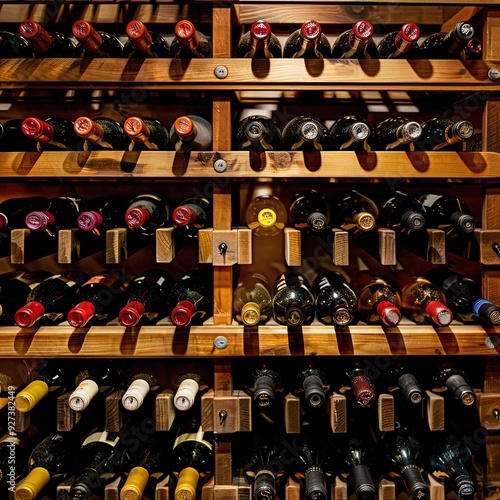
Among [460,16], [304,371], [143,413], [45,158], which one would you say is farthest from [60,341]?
[460,16]

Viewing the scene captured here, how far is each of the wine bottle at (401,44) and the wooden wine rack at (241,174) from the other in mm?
48

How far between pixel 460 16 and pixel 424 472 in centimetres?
140

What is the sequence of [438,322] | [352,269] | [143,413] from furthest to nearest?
[352,269]
[143,413]
[438,322]

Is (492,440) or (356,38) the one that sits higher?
(356,38)

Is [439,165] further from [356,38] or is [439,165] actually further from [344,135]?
[356,38]

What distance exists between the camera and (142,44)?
1.10 m

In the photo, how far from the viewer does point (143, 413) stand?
1.35m

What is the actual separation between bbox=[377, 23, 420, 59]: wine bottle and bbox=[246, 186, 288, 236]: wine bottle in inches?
21.4

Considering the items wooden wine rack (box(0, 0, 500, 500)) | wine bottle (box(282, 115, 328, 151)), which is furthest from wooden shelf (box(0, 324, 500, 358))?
wine bottle (box(282, 115, 328, 151))

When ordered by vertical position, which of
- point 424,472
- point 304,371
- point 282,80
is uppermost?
point 282,80

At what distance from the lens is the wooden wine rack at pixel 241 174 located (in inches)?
45.3

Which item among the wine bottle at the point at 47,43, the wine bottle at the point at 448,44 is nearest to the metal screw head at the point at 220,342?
the wine bottle at the point at 47,43

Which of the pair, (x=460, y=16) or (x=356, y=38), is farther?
(x=460, y=16)

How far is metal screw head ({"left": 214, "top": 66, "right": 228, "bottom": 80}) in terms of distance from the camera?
3.76 feet
